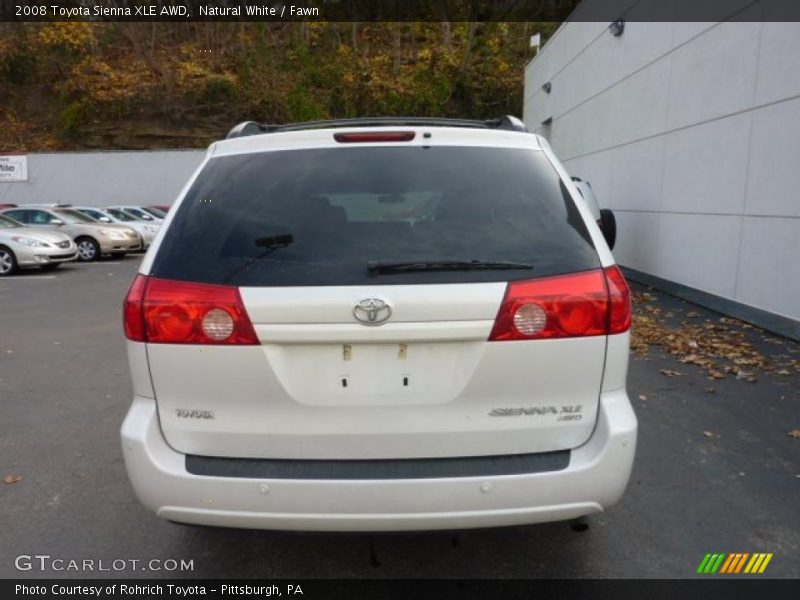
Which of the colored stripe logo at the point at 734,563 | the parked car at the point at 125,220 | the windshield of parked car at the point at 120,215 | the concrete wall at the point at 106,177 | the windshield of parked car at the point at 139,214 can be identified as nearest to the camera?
the colored stripe logo at the point at 734,563

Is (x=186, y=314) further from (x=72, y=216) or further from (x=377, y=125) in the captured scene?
(x=72, y=216)

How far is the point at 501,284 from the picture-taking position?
6.94 feet

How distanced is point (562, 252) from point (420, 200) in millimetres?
580

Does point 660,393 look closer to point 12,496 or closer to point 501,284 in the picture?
point 501,284

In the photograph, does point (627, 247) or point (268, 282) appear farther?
point (627, 247)

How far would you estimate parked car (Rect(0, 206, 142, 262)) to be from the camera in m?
17.0

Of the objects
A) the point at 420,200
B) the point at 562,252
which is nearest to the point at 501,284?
the point at 562,252

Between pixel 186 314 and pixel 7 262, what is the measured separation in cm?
1469

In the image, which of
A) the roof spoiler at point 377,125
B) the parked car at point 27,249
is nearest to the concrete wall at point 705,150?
the roof spoiler at point 377,125

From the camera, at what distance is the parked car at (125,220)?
63.0 ft

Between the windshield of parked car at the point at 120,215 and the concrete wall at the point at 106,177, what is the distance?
721 centimetres

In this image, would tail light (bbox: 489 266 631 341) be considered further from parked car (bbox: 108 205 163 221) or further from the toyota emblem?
parked car (bbox: 108 205 163 221)

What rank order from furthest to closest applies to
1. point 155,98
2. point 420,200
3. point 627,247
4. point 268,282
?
point 155,98 → point 627,247 → point 420,200 → point 268,282

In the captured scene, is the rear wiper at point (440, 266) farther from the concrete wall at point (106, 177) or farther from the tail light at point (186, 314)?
the concrete wall at point (106, 177)
